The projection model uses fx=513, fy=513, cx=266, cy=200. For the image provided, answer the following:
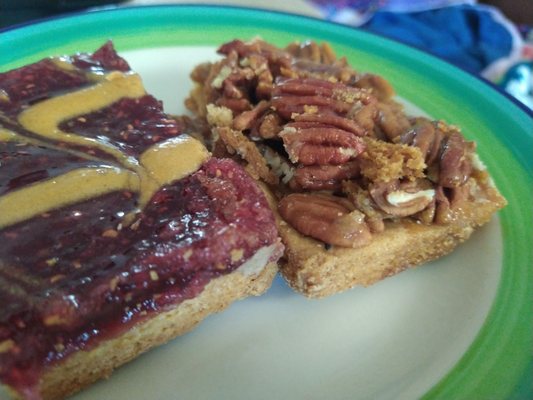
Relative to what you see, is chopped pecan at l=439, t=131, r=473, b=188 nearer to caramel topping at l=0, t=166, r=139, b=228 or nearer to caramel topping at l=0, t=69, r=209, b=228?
caramel topping at l=0, t=69, r=209, b=228

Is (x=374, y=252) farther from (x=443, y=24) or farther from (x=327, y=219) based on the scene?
(x=443, y=24)

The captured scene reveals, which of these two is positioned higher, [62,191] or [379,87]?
[379,87]

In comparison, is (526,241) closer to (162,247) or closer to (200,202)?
(200,202)

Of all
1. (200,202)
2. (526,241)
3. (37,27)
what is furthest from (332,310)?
(37,27)

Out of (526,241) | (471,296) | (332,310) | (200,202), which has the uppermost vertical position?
(200,202)

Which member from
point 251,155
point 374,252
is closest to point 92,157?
point 251,155

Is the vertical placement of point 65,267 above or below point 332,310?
above

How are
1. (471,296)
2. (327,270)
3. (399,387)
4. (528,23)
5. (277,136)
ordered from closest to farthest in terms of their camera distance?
(399,387)
(327,270)
(471,296)
(277,136)
(528,23)
